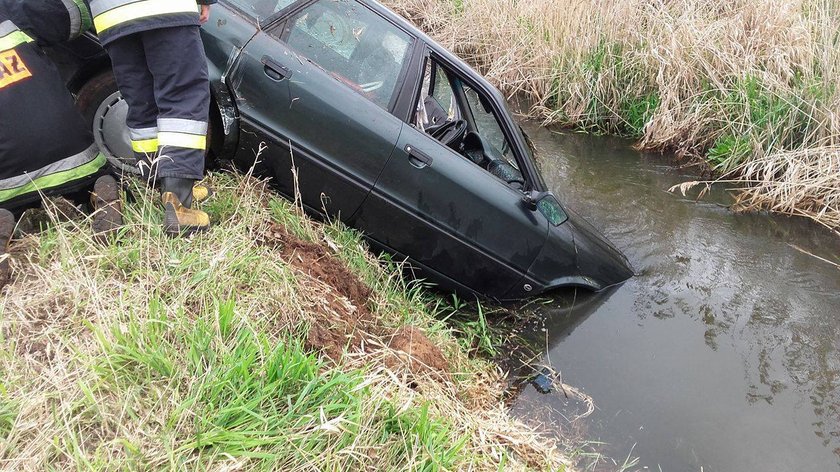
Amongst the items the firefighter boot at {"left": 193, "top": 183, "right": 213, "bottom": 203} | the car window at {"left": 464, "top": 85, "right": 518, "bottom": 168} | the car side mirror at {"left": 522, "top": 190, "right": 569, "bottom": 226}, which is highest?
the car window at {"left": 464, "top": 85, "right": 518, "bottom": 168}

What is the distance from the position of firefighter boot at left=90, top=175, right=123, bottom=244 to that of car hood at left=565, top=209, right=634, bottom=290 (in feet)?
8.83

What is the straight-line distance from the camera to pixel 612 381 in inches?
158

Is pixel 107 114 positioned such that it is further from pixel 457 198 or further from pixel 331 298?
pixel 457 198

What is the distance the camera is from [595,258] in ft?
14.6

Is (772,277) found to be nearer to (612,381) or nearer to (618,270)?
(618,270)

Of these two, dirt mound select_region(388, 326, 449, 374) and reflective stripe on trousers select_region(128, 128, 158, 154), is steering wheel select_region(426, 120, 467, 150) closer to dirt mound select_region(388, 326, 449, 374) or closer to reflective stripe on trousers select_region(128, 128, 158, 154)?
dirt mound select_region(388, 326, 449, 374)

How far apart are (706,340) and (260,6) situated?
3660mm

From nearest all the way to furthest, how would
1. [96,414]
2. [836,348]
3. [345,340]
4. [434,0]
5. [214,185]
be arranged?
1. [96,414]
2. [345,340]
3. [214,185]
4. [836,348]
5. [434,0]

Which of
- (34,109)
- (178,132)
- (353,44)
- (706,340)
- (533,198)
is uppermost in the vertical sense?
(353,44)

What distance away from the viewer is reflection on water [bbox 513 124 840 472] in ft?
12.2

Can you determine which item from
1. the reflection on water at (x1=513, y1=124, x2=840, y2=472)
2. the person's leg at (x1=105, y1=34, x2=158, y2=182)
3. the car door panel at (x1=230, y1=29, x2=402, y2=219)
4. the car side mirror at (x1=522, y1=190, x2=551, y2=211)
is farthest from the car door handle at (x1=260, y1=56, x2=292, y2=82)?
the reflection on water at (x1=513, y1=124, x2=840, y2=472)

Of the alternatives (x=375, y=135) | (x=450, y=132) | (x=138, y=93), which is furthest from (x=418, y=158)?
(x=138, y=93)

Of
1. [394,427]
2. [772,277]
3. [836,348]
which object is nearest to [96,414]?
[394,427]

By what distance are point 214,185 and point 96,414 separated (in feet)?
5.30
